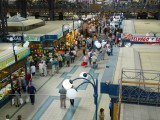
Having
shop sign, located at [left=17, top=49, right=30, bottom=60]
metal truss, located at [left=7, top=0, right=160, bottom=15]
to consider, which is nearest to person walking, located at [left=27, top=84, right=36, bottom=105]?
shop sign, located at [left=17, top=49, right=30, bottom=60]

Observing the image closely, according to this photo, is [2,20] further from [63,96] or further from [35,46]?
[63,96]

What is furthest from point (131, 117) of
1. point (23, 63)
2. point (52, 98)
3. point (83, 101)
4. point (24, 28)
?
point (24, 28)

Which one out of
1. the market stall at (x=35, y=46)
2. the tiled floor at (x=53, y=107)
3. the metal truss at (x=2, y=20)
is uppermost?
the metal truss at (x=2, y=20)

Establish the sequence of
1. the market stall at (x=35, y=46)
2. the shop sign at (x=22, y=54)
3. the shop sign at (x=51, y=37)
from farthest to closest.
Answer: the shop sign at (x=51, y=37)
the market stall at (x=35, y=46)
the shop sign at (x=22, y=54)

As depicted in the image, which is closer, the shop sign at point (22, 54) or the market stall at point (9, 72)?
the market stall at point (9, 72)

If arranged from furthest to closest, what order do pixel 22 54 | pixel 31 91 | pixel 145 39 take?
pixel 145 39 → pixel 22 54 → pixel 31 91

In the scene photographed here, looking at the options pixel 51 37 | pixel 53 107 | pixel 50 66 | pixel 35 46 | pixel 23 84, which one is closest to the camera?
pixel 53 107

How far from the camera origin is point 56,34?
22.4 m

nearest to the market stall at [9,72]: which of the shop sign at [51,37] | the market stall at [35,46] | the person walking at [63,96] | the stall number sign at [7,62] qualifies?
the stall number sign at [7,62]

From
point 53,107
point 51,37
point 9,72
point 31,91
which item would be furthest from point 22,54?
point 51,37

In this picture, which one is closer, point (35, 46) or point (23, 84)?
point (23, 84)

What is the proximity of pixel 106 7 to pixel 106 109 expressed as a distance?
32.3 meters

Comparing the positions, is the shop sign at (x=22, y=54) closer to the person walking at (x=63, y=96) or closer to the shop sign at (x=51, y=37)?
the person walking at (x=63, y=96)

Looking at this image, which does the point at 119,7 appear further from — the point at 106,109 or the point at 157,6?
the point at 106,109
